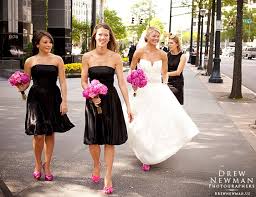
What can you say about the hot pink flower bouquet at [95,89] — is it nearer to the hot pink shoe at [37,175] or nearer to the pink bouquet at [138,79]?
the pink bouquet at [138,79]

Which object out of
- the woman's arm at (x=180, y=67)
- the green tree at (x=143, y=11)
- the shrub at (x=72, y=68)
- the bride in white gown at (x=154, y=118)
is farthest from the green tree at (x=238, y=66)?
the green tree at (x=143, y=11)

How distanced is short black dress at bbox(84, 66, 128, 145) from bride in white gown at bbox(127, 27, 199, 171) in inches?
42.5

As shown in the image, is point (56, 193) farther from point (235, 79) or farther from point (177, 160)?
Answer: point (235, 79)

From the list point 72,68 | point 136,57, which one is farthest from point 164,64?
point 72,68

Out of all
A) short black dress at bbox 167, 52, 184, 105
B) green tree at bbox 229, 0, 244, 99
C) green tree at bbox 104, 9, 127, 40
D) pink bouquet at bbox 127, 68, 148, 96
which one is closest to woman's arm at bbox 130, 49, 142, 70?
pink bouquet at bbox 127, 68, 148, 96

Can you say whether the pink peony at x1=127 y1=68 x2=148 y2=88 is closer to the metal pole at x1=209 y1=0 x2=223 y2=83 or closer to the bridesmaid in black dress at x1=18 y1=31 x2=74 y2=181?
the bridesmaid in black dress at x1=18 y1=31 x2=74 y2=181

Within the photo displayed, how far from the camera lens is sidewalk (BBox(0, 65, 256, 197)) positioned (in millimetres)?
5535

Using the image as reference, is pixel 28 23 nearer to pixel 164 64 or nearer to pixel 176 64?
pixel 176 64

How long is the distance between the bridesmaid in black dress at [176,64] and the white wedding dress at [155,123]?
1392 millimetres

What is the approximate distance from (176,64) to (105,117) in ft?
10.8

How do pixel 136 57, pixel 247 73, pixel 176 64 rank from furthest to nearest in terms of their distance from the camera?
pixel 247 73, pixel 176 64, pixel 136 57

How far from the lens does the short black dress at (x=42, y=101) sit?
18.6 ft

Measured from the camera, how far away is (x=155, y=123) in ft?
21.7

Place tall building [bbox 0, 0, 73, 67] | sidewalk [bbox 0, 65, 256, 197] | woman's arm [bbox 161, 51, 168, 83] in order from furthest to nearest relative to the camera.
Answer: tall building [bbox 0, 0, 73, 67] → woman's arm [bbox 161, 51, 168, 83] → sidewalk [bbox 0, 65, 256, 197]
